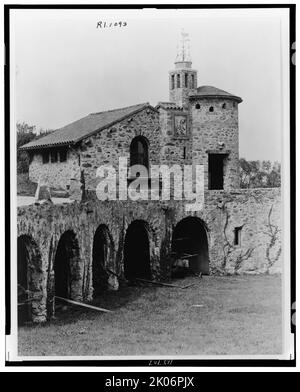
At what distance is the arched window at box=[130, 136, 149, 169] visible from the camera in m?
16.6

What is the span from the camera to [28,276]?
49.8 feet

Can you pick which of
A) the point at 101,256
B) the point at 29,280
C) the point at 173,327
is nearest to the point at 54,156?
the point at 101,256

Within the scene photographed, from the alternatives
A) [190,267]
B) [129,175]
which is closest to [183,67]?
[129,175]

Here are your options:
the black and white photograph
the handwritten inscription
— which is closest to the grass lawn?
the black and white photograph

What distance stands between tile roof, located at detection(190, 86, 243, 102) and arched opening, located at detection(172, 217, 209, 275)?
124 inches

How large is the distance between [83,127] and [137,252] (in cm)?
356

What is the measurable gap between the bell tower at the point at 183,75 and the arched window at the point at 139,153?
52.3 inches

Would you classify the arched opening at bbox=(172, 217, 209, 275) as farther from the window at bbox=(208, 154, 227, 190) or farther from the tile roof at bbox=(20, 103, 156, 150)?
the tile roof at bbox=(20, 103, 156, 150)

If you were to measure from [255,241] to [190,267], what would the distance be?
177cm

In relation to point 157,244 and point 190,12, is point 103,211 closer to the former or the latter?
point 157,244

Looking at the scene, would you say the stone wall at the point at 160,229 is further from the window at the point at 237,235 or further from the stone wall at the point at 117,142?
the stone wall at the point at 117,142

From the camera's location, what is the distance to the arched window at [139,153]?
1658 centimetres

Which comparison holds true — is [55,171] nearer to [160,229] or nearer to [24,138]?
[24,138]

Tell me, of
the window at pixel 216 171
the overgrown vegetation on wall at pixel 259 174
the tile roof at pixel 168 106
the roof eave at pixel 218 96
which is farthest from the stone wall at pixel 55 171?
the overgrown vegetation on wall at pixel 259 174
